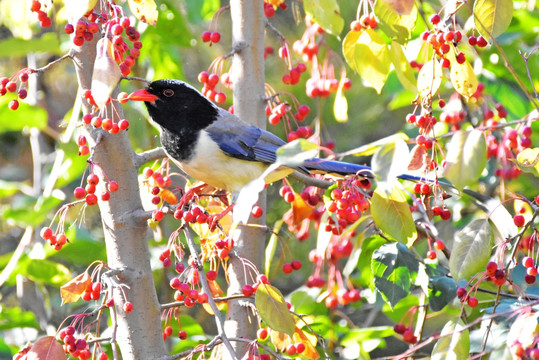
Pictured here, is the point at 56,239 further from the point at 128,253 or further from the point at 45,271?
the point at 45,271

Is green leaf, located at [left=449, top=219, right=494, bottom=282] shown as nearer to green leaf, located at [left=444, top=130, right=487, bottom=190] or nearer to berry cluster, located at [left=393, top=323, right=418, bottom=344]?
green leaf, located at [left=444, top=130, right=487, bottom=190]

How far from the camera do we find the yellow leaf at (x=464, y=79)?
2.10 meters

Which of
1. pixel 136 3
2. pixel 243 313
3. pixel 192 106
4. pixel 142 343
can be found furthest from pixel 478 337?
pixel 136 3

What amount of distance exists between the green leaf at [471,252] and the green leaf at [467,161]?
41 centimetres

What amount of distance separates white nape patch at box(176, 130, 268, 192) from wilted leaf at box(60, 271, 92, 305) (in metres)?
0.91

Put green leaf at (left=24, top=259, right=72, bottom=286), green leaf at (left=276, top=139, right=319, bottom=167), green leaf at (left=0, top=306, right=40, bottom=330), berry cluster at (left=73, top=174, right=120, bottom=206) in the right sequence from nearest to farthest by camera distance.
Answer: green leaf at (left=276, top=139, right=319, bottom=167), berry cluster at (left=73, top=174, right=120, bottom=206), green leaf at (left=24, top=259, right=72, bottom=286), green leaf at (left=0, top=306, right=40, bottom=330)

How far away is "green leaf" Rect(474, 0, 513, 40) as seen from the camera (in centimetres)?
193

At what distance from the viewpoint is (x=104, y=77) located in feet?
5.60

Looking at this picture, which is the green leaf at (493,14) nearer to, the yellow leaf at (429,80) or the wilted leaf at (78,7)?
the yellow leaf at (429,80)

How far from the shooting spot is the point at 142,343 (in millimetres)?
2375

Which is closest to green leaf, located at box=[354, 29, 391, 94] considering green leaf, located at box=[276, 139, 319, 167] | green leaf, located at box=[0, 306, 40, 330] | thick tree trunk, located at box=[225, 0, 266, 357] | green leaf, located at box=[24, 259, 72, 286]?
green leaf, located at box=[276, 139, 319, 167]

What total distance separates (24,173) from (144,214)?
12.7 ft

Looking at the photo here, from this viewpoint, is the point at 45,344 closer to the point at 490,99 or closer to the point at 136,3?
the point at 136,3

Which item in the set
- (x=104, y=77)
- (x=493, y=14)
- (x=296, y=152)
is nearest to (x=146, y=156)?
(x=104, y=77)
